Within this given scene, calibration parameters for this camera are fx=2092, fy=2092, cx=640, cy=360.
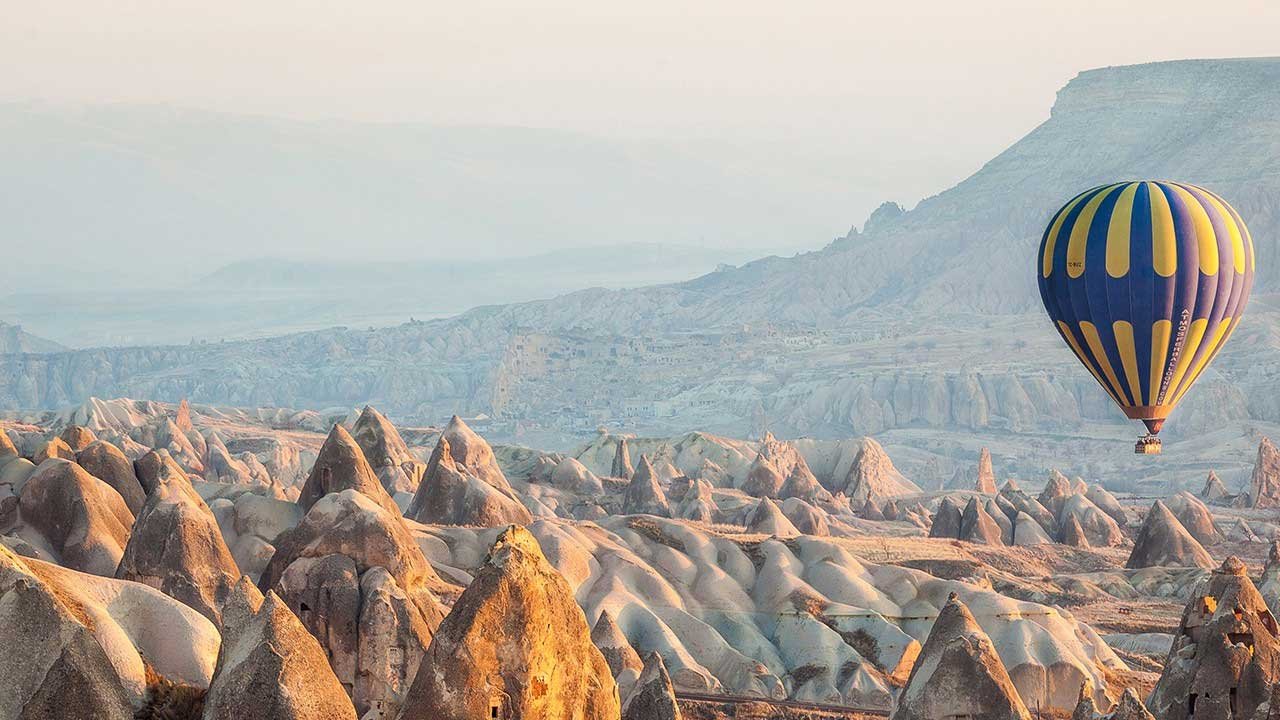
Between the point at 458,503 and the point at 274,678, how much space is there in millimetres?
47610

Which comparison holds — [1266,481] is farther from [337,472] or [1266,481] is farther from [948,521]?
[337,472]

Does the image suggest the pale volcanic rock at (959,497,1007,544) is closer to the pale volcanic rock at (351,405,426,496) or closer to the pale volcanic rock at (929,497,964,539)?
the pale volcanic rock at (929,497,964,539)

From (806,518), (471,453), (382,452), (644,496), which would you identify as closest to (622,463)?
(644,496)

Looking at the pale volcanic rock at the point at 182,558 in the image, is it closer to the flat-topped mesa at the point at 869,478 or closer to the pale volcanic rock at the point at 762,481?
the pale volcanic rock at the point at 762,481

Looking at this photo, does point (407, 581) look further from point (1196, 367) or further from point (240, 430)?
point (240, 430)

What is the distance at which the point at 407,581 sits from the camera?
3803 centimetres

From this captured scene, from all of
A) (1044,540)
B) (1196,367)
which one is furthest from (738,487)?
(1196,367)

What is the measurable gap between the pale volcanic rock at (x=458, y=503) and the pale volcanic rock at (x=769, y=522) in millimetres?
25604

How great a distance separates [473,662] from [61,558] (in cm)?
2605

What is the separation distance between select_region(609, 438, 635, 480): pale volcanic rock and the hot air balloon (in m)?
73.9

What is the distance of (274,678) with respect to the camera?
21.0 meters

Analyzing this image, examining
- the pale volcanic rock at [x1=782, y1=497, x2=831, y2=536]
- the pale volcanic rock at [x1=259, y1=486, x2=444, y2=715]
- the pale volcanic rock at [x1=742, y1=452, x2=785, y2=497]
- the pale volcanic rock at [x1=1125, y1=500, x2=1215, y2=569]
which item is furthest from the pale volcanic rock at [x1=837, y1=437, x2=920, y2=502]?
the pale volcanic rock at [x1=259, y1=486, x2=444, y2=715]

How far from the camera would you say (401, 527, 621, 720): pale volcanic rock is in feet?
69.7

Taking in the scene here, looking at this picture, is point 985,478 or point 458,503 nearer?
point 458,503
